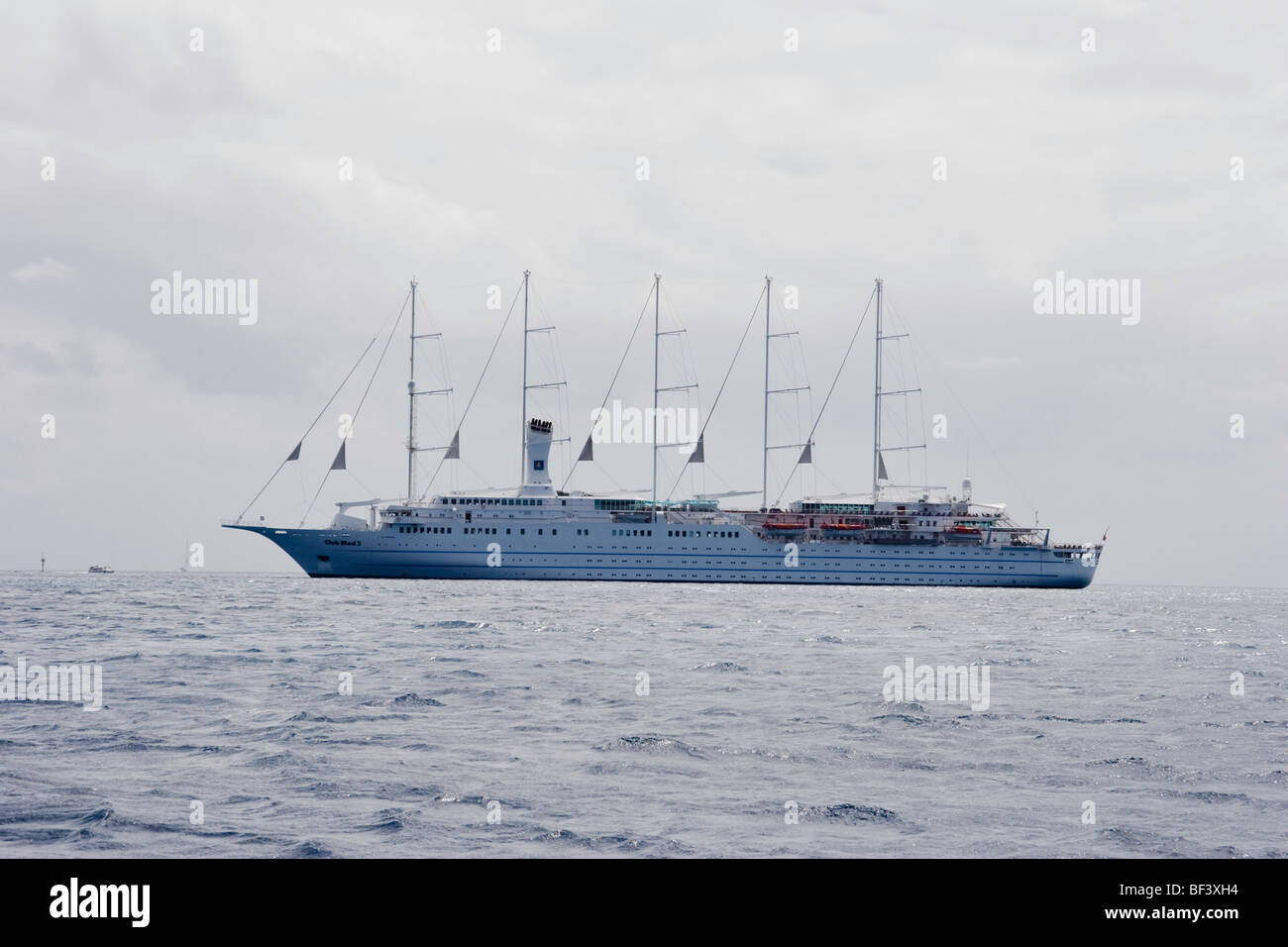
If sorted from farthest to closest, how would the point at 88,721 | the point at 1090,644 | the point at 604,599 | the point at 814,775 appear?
the point at 604,599, the point at 1090,644, the point at 88,721, the point at 814,775

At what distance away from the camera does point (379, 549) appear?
95.9 m

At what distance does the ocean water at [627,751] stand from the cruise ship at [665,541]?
180ft

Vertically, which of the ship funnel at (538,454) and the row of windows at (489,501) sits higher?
the ship funnel at (538,454)

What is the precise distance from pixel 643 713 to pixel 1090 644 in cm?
2700

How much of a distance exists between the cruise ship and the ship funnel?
106 mm

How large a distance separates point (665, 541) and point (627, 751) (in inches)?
3061

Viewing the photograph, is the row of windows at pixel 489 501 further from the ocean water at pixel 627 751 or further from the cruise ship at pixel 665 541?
the ocean water at pixel 627 751

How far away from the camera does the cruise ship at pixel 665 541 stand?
315 ft

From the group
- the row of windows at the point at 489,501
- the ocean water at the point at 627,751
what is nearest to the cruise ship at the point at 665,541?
the row of windows at the point at 489,501

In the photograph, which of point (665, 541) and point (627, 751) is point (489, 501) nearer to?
point (665, 541)

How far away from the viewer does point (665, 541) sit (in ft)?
316

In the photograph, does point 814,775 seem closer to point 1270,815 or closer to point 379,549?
point 1270,815

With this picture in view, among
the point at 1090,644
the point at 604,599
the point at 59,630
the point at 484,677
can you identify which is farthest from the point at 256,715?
the point at 604,599

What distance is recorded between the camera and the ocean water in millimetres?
13547
